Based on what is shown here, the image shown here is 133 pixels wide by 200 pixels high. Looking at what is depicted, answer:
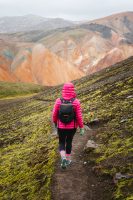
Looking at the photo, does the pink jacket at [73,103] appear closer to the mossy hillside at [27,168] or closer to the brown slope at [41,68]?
the mossy hillside at [27,168]

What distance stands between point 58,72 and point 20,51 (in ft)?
67.0

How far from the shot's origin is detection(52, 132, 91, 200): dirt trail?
12219 millimetres

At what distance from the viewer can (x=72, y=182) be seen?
13117 mm

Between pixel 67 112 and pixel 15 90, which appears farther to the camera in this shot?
pixel 15 90

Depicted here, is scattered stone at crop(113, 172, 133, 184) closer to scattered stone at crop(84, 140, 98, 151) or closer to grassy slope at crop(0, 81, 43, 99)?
scattered stone at crop(84, 140, 98, 151)

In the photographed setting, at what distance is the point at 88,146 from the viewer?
16.5 metres

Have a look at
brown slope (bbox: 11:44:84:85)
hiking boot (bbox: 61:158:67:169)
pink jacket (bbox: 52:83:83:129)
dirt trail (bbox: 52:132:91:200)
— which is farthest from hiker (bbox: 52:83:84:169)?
brown slope (bbox: 11:44:84:85)

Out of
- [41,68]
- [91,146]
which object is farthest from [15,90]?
[91,146]

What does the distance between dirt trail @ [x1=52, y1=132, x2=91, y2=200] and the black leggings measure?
0.82 metres

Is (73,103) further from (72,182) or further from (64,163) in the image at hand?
(72,182)

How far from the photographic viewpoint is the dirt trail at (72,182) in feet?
40.1

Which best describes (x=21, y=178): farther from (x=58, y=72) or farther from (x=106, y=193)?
(x=58, y=72)

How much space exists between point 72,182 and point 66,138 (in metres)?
1.85

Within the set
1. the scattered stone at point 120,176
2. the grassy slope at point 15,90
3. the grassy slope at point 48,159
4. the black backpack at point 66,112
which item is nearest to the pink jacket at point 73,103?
the black backpack at point 66,112
